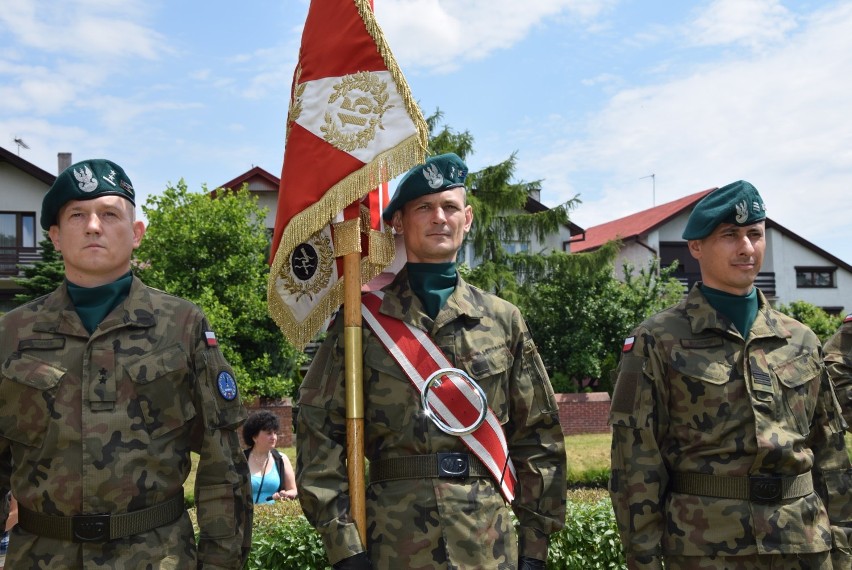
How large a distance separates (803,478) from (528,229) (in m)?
19.6

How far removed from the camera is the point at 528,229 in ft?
74.8

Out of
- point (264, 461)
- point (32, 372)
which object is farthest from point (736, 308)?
point (264, 461)

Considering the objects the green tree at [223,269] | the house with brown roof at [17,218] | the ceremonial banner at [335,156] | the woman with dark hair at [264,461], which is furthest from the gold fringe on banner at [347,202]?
the house with brown roof at [17,218]

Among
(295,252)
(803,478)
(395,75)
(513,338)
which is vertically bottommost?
(803,478)

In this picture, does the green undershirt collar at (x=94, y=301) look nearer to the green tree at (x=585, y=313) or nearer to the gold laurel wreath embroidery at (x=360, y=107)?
the gold laurel wreath embroidery at (x=360, y=107)

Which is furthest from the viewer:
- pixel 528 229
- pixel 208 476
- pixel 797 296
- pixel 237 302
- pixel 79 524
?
pixel 797 296

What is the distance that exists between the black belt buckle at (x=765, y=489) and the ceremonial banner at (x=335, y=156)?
1.78m

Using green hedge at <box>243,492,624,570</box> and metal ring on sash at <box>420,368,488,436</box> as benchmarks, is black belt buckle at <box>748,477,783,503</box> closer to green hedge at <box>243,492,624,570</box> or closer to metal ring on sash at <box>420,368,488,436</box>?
metal ring on sash at <box>420,368,488,436</box>

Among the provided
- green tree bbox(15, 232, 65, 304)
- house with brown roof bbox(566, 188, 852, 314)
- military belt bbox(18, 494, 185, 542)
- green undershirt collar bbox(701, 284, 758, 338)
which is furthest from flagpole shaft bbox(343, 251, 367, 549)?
house with brown roof bbox(566, 188, 852, 314)

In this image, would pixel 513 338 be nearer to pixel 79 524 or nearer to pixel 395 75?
pixel 395 75

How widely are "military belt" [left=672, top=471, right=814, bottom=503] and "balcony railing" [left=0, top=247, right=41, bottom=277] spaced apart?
25.8 metres

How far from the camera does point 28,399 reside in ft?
9.74

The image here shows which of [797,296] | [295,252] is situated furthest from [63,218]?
[797,296]

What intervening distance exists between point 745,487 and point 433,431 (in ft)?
4.23
